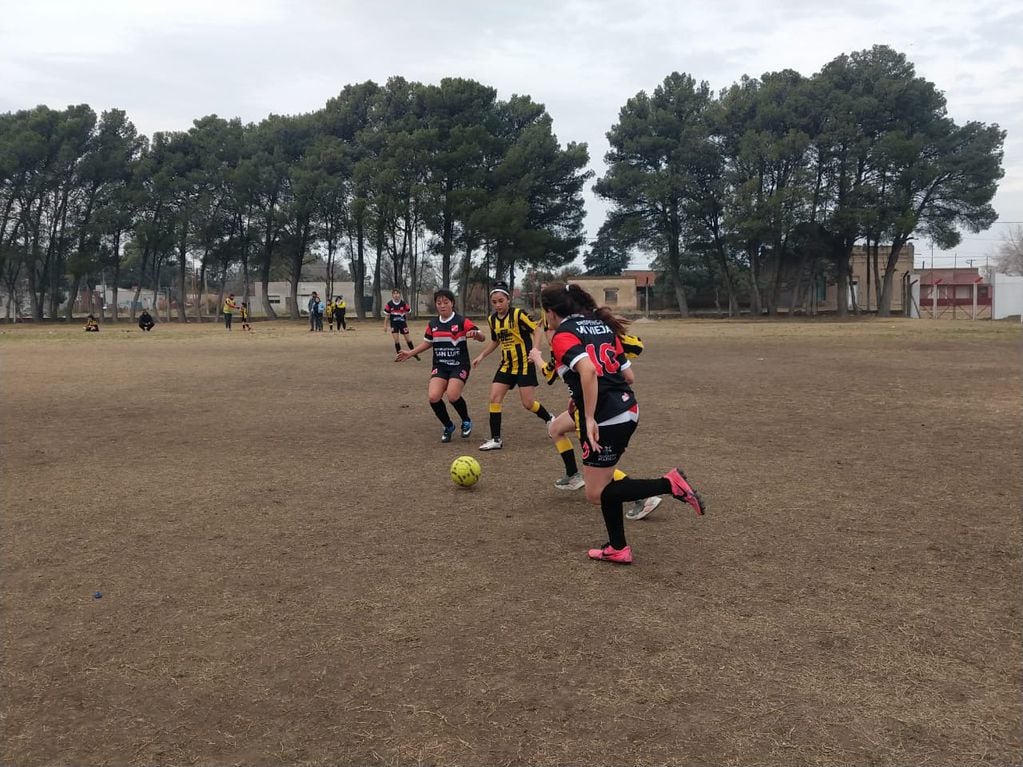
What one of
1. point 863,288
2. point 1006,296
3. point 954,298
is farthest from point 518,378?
point 863,288

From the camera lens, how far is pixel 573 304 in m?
5.36

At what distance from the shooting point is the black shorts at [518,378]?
905cm

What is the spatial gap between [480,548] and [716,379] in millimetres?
11801

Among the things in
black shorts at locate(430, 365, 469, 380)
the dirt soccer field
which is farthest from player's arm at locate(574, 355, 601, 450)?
black shorts at locate(430, 365, 469, 380)

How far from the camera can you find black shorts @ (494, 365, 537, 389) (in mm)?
9047

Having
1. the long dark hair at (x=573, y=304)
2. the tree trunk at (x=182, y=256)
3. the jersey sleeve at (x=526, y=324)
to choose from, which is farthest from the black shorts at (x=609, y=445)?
the tree trunk at (x=182, y=256)

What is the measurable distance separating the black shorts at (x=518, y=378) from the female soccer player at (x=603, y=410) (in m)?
3.66

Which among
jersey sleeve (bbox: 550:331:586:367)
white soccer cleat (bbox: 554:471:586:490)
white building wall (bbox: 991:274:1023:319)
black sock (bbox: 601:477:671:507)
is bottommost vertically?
white soccer cleat (bbox: 554:471:586:490)

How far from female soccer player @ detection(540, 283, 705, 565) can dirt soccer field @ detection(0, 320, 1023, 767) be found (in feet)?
1.30

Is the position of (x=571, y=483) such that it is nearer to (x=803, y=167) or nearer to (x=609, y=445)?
(x=609, y=445)

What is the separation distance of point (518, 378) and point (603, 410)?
3.94 metres

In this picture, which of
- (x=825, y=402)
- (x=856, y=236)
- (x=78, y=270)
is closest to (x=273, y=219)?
(x=78, y=270)

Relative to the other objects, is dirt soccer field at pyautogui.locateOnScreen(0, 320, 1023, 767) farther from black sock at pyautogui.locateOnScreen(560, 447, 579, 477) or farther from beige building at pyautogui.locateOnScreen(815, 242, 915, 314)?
beige building at pyautogui.locateOnScreen(815, 242, 915, 314)

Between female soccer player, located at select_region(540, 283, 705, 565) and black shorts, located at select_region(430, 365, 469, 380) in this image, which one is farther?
black shorts, located at select_region(430, 365, 469, 380)
